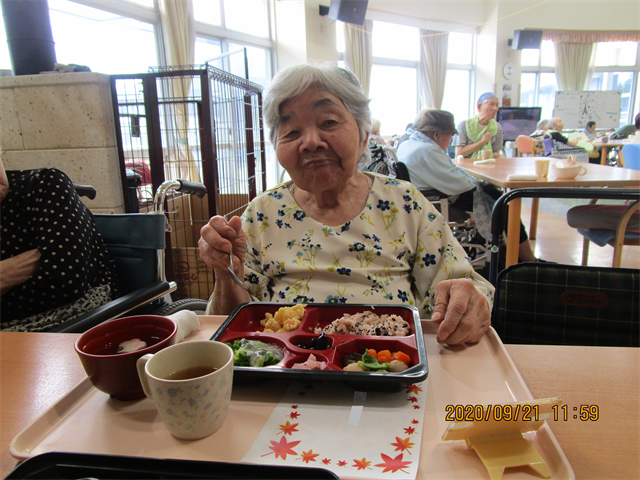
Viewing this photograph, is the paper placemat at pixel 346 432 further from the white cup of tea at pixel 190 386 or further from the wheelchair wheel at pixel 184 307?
the wheelchair wheel at pixel 184 307

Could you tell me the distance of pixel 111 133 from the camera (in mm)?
2297

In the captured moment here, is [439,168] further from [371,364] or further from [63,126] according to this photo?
[371,364]

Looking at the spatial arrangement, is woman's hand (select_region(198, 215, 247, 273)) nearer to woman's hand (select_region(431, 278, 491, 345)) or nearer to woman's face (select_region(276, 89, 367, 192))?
woman's face (select_region(276, 89, 367, 192))

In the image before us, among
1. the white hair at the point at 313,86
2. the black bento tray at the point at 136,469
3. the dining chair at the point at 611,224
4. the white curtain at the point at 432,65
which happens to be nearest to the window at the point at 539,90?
the white curtain at the point at 432,65

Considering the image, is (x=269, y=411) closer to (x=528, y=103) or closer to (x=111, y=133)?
Answer: (x=111, y=133)

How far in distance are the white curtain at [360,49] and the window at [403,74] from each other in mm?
381

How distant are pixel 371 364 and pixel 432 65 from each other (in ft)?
34.0

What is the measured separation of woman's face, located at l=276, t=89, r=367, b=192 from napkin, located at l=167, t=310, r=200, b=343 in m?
0.50

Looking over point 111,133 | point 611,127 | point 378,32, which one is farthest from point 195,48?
point 611,127

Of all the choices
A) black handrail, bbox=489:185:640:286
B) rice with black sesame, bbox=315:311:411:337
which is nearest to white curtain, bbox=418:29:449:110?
black handrail, bbox=489:185:640:286

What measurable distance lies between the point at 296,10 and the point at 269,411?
7.43 metres

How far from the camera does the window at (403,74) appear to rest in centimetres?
920

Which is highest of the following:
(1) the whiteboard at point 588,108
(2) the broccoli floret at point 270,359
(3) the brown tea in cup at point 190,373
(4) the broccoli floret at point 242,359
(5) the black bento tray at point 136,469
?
(1) the whiteboard at point 588,108

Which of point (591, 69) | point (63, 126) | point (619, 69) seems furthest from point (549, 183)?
point (619, 69)
